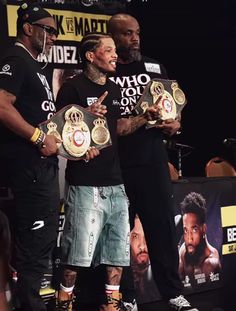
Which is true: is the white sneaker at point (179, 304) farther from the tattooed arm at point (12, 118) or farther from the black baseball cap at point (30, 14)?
the black baseball cap at point (30, 14)

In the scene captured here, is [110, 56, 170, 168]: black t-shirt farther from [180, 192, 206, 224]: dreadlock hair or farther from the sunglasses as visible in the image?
[180, 192, 206, 224]: dreadlock hair

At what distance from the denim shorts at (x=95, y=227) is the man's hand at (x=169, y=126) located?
1.57ft

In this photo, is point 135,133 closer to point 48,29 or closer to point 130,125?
point 130,125

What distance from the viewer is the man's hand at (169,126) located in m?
3.84

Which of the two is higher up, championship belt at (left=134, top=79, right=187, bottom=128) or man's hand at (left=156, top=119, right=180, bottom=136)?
championship belt at (left=134, top=79, right=187, bottom=128)

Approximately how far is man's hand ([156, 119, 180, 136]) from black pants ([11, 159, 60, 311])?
→ 873 millimetres

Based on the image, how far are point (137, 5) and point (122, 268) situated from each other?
3.23 metres

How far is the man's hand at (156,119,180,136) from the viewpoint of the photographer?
151 inches

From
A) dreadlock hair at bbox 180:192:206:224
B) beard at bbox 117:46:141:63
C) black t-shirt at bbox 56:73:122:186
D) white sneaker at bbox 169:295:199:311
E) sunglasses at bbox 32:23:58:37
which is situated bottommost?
white sneaker at bbox 169:295:199:311

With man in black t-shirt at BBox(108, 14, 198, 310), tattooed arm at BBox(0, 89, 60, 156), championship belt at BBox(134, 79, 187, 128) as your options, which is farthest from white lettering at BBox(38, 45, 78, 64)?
tattooed arm at BBox(0, 89, 60, 156)

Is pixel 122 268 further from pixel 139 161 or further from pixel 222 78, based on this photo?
pixel 222 78

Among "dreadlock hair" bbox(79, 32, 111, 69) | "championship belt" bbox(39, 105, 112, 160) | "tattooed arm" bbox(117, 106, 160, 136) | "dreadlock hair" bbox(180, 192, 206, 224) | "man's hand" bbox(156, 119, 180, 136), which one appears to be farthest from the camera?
"dreadlock hair" bbox(180, 192, 206, 224)

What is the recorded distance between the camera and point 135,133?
389cm

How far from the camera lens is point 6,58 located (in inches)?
127
